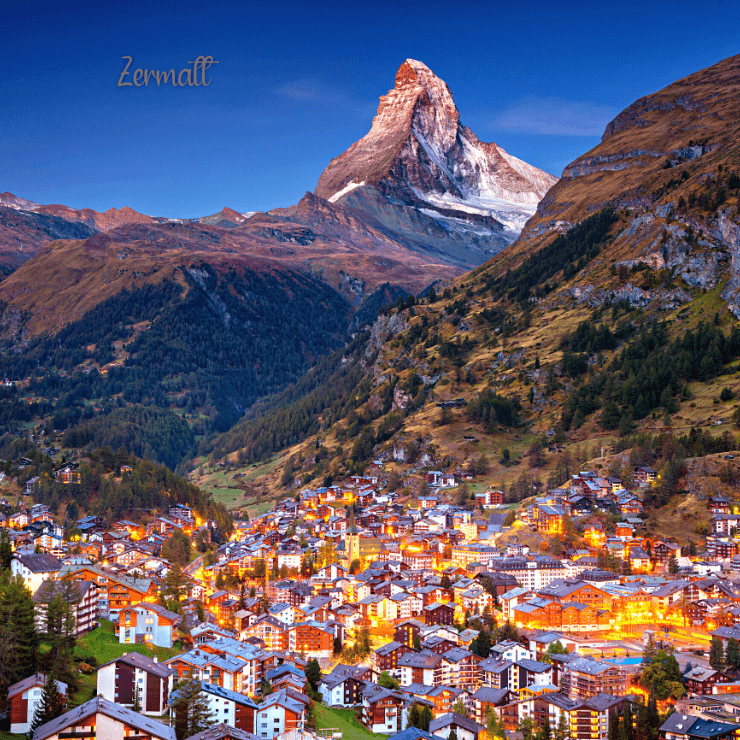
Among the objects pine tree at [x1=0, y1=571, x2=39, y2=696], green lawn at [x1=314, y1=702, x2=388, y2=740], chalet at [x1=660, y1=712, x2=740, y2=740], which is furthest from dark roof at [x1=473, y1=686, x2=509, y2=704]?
pine tree at [x1=0, y1=571, x2=39, y2=696]

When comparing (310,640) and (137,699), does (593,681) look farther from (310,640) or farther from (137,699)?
(137,699)

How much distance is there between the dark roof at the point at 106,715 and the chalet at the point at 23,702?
3580 mm

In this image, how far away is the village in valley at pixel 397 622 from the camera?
238 ft

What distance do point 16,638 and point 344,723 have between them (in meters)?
30.1

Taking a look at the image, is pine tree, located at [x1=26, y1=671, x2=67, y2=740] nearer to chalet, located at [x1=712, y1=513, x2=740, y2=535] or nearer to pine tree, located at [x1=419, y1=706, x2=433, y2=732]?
pine tree, located at [x1=419, y1=706, x2=433, y2=732]

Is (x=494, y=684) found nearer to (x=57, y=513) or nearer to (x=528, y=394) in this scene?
(x=57, y=513)

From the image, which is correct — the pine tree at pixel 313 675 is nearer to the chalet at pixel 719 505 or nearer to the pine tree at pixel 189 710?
the pine tree at pixel 189 710

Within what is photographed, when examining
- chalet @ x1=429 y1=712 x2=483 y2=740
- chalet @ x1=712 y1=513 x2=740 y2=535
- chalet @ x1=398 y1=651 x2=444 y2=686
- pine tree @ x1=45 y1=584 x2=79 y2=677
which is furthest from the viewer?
chalet @ x1=712 y1=513 x2=740 y2=535

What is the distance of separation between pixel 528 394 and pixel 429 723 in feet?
410

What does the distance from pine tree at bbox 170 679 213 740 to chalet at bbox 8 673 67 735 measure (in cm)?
973

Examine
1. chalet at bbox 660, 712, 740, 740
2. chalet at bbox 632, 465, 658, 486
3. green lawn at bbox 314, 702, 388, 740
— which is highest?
chalet at bbox 632, 465, 658, 486

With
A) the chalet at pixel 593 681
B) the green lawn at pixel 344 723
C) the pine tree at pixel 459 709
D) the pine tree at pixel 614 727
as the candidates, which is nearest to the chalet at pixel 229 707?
the green lawn at pixel 344 723

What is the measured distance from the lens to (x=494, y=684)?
88.5 metres

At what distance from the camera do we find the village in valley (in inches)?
2852
